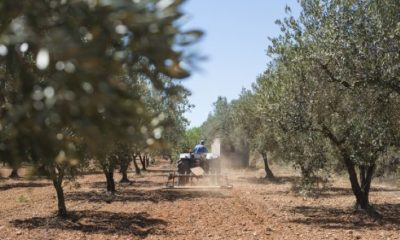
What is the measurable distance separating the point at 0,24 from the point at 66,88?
0.39m

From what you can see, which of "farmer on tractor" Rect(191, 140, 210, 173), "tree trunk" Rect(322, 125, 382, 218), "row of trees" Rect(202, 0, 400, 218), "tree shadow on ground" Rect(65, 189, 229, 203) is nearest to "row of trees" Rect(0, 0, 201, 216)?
"row of trees" Rect(202, 0, 400, 218)

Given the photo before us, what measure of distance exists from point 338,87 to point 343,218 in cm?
481

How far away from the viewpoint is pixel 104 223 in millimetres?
16219

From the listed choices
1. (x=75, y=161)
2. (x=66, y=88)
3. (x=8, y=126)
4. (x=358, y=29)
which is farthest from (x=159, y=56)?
(x=358, y=29)

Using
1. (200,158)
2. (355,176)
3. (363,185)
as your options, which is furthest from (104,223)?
(200,158)

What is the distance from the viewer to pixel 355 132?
15.1m

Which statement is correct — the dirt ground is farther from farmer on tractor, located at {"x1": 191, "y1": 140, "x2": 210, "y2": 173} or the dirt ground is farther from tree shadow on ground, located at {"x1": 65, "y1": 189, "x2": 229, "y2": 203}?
farmer on tractor, located at {"x1": 191, "y1": 140, "x2": 210, "y2": 173}

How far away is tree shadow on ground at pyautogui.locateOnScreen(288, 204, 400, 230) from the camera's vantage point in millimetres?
16266

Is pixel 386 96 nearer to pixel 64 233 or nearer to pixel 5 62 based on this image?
pixel 64 233

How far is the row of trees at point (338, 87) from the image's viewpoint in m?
12.7

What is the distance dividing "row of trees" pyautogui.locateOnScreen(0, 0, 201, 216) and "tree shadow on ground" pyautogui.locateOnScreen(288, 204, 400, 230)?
15.0 m

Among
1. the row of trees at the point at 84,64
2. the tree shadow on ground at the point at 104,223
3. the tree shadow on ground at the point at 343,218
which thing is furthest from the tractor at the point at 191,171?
the row of trees at the point at 84,64

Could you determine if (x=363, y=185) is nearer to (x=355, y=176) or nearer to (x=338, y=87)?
(x=355, y=176)

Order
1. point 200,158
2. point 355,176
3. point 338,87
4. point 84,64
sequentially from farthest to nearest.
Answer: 1. point 200,158
2. point 355,176
3. point 338,87
4. point 84,64
